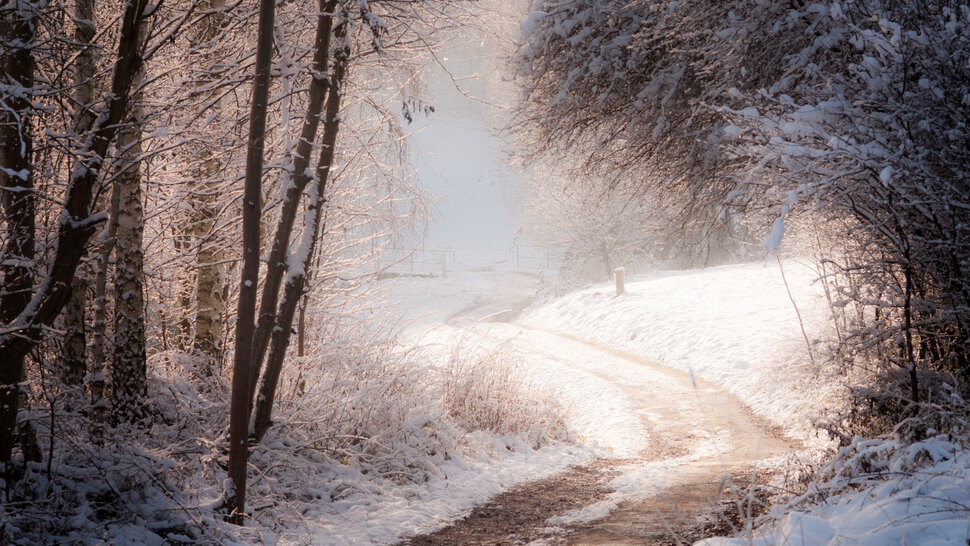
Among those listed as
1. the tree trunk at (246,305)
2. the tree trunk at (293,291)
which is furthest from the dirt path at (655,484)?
the tree trunk at (293,291)

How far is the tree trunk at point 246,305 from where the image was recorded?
5406mm

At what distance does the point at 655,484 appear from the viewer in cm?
748

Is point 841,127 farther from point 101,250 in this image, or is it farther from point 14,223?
point 101,250

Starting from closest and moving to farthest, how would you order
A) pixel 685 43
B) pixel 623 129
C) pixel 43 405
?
pixel 43 405 < pixel 685 43 < pixel 623 129

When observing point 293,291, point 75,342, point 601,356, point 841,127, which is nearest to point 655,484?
point 841,127

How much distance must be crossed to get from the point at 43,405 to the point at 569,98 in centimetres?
729

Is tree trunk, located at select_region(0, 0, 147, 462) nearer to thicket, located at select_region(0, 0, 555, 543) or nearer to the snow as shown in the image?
thicket, located at select_region(0, 0, 555, 543)

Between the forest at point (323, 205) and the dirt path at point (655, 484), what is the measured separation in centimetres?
139

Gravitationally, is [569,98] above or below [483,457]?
above

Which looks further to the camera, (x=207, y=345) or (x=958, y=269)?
(x=207, y=345)

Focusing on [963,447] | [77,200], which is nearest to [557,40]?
[77,200]

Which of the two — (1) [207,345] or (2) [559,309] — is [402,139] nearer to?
(1) [207,345]

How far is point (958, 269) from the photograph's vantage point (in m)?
4.84

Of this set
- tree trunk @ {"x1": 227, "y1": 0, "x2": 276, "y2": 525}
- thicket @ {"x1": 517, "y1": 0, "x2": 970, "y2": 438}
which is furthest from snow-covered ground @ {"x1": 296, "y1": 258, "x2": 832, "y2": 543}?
thicket @ {"x1": 517, "y1": 0, "x2": 970, "y2": 438}
